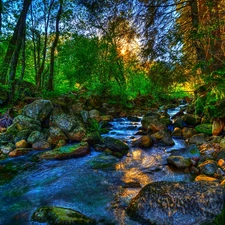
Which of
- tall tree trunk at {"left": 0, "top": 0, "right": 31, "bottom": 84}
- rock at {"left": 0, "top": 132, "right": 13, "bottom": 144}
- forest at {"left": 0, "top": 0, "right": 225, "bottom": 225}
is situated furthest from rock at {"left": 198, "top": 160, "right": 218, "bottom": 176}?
tall tree trunk at {"left": 0, "top": 0, "right": 31, "bottom": 84}

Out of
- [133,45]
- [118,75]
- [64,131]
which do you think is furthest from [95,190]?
[118,75]

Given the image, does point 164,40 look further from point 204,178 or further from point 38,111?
point 38,111

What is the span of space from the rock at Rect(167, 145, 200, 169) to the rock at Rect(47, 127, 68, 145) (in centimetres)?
389

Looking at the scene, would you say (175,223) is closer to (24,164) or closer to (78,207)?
(78,207)

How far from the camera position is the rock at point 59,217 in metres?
2.71

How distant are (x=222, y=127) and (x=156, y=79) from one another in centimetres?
275

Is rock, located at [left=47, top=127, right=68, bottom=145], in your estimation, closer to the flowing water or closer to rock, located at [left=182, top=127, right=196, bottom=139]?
the flowing water

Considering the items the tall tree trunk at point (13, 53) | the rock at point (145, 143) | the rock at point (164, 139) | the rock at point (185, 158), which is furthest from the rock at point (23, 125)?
the rock at point (185, 158)

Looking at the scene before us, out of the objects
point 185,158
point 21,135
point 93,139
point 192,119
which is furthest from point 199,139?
point 21,135

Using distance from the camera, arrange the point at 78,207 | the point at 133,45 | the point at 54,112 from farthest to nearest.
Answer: the point at 54,112 → the point at 133,45 → the point at 78,207

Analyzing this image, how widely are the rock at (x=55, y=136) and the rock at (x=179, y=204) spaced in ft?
15.3

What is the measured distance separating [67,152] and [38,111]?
3.25 metres

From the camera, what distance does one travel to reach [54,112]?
28.6ft

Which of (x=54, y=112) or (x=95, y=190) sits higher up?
(x=54, y=112)
